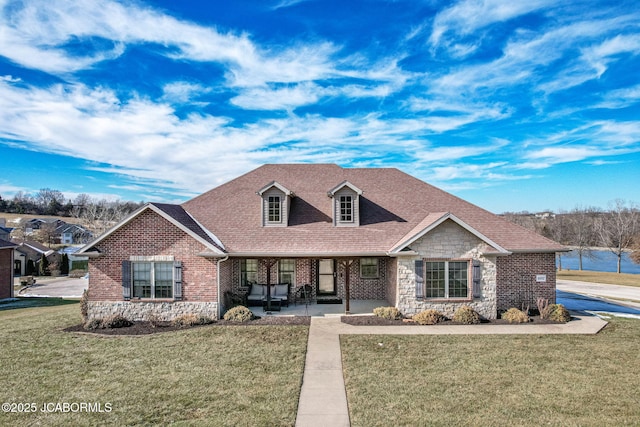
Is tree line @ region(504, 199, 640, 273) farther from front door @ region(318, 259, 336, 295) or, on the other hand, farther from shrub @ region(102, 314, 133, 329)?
shrub @ region(102, 314, 133, 329)

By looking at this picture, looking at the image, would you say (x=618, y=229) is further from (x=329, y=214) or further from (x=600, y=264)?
(x=329, y=214)

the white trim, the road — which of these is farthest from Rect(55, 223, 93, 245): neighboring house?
the road

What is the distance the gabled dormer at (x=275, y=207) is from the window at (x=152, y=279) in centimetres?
480

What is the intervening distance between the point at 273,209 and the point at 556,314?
12.9 meters

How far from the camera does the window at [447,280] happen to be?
49.8ft

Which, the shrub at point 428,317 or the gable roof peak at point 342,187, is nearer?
the shrub at point 428,317

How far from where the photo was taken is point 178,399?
7992 mm

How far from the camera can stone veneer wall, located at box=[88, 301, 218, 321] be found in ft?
48.0

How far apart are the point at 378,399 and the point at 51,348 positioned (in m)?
10.5

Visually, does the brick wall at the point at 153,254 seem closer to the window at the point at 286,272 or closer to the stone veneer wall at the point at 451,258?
the window at the point at 286,272

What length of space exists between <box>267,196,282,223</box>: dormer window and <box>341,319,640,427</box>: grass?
23.5 ft

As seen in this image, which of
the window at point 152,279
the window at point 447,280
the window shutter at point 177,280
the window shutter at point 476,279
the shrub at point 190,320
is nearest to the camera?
the shrub at point 190,320

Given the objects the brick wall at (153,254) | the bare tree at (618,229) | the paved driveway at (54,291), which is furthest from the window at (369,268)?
the bare tree at (618,229)

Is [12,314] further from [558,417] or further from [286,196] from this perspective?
[558,417]
